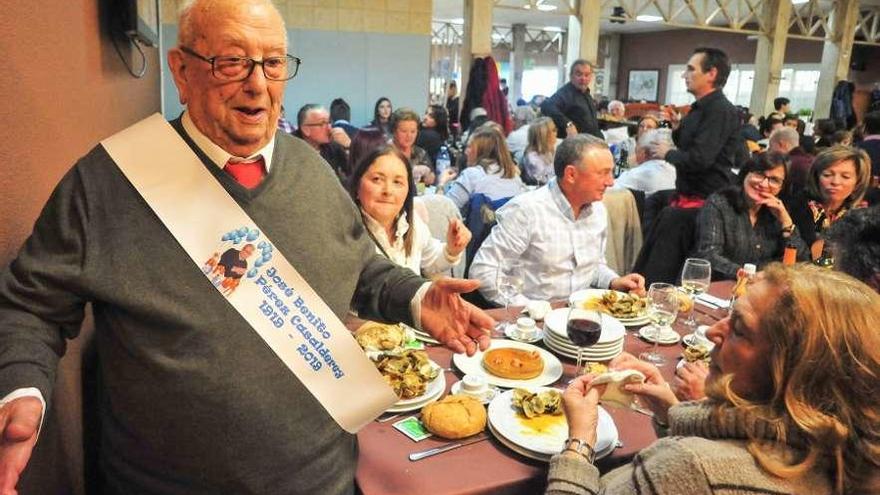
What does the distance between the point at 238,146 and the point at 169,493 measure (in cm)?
67

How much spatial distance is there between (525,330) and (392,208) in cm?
79

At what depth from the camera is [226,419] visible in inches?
42.9

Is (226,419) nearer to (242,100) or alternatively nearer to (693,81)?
(242,100)

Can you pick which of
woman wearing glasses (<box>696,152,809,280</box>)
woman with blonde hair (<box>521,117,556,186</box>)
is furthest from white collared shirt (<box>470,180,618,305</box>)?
woman with blonde hair (<box>521,117,556,186</box>)

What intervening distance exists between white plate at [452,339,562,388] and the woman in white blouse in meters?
0.70

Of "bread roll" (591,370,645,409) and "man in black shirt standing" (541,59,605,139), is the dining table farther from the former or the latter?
"man in black shirt standing" (541,59,605,139)

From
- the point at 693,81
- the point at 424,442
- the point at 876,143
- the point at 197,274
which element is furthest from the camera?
the point at 876,143

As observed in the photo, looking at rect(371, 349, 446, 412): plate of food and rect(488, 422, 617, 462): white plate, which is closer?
rect(488, 422, 617, 462): white plate

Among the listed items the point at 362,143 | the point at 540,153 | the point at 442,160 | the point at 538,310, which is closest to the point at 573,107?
the point at 540,153

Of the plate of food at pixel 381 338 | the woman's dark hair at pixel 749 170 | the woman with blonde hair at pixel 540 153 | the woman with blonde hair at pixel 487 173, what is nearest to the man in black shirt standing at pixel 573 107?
the woman with blonde hair at pixel 540 153

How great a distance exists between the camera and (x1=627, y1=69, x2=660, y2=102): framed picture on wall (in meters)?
17.3

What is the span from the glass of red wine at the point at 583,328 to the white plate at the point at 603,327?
130mm

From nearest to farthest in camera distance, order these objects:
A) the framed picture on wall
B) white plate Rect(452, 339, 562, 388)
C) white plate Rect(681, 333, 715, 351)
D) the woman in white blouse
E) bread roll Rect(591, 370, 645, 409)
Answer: bread roll Rect(591, 370, 645, 409)
white plate Rect(452, 339, 562, 388)
white plate Rect(681, 333, 715, 351)
the woman in white blouse
the framed picture on wall

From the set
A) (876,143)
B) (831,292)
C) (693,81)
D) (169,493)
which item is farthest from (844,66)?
(169,493)
